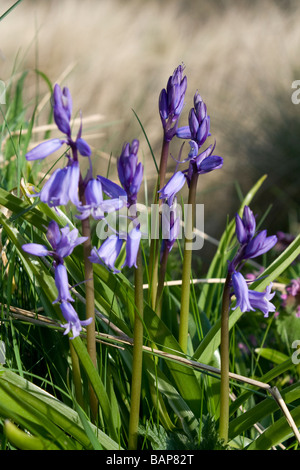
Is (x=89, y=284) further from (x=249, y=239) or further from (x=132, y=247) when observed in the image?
(x=249, y=239)

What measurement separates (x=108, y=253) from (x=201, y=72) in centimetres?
311

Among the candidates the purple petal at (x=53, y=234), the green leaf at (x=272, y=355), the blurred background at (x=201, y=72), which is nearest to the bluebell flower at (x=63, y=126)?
the purple petal at (x=53, y=234)

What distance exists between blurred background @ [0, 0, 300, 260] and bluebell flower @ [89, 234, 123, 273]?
2273 millimetres

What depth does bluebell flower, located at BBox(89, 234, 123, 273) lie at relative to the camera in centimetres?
76

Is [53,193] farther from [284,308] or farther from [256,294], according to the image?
[284,308]

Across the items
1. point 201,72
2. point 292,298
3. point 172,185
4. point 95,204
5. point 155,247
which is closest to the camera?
point 95,204

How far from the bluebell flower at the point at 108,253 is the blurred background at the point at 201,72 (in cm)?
227

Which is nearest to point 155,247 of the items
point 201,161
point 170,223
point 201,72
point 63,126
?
point 170,223

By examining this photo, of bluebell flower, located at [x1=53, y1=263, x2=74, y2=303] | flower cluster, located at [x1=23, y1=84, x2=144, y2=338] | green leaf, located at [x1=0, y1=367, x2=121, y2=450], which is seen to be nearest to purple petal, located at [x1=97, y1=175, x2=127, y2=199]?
flower cluster, located at [x1=23, y1=84, x2=144, y2=338]

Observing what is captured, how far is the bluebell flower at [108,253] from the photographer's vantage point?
0.76 metres

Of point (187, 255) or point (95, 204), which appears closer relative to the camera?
point (95, 204)

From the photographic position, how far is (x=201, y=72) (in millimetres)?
3664

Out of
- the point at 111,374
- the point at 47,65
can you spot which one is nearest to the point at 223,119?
the point at 47,65
